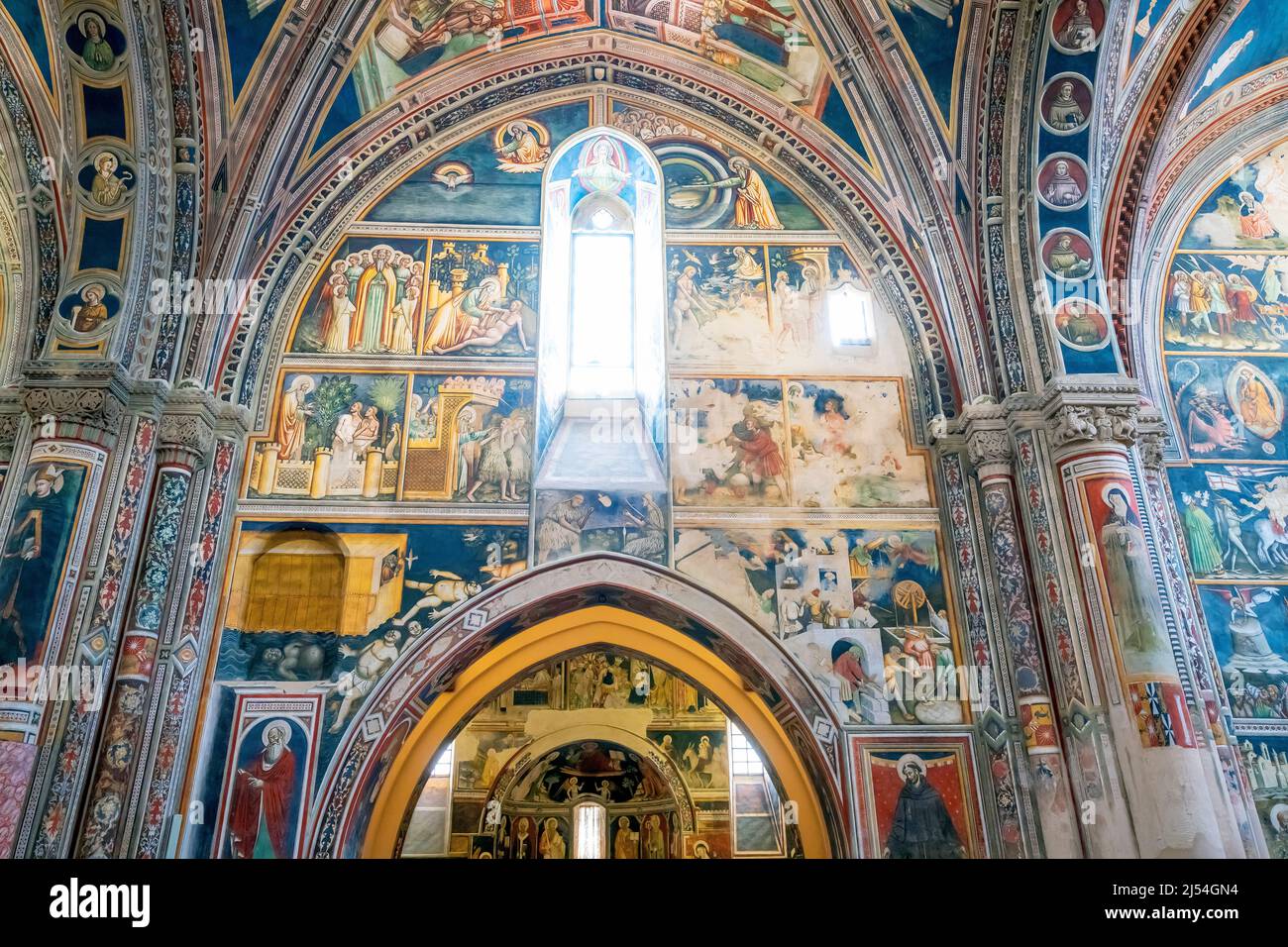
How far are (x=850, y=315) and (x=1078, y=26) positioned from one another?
12.4 ft

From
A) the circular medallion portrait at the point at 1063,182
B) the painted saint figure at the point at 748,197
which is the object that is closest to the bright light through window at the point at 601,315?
the painted saint figure at the point at 748,197

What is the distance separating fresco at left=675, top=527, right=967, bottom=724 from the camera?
1031 centimetres

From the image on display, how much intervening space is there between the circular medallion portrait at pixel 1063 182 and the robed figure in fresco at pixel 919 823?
20.0 feet

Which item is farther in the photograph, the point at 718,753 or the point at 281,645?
the point at 718,753

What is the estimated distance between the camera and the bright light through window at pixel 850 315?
1229cm

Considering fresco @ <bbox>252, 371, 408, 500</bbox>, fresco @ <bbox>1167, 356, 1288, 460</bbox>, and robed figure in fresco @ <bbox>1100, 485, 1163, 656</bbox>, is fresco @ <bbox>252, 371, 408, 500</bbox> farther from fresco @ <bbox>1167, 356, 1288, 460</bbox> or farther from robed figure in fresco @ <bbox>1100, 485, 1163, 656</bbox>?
fresco @ <bbox>1167, 356, 1288, 460</bbox>

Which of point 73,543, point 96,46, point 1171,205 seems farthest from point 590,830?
point 96,46

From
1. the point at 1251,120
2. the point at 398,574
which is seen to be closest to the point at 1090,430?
the point at 1251,120

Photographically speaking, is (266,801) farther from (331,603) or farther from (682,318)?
(682,318)

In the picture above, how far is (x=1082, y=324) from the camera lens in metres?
11.0

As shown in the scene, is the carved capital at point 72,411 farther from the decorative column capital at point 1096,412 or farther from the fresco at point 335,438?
the decorative column capital at point 1096,412

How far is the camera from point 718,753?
59.0 feet
